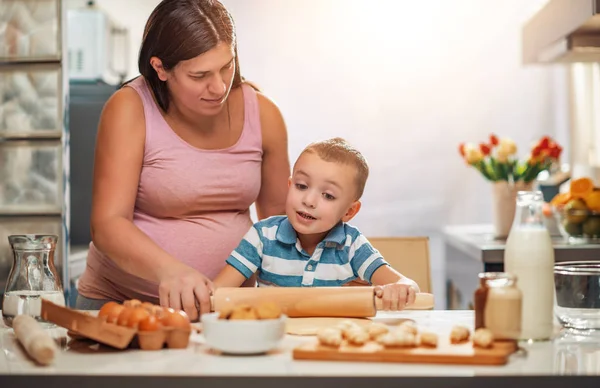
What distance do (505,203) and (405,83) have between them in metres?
1.64

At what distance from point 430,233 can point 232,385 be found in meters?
3.87

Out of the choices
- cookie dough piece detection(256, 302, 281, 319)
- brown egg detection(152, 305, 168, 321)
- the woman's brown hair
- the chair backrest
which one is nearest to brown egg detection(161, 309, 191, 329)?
brown egg detection(152, 305, 168, 321)

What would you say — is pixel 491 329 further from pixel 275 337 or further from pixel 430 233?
pixel 430 233

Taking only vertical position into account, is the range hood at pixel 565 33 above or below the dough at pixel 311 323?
above

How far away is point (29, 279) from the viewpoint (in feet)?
4.49

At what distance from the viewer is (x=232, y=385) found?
976 mm

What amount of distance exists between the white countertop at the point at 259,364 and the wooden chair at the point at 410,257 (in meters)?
0.92

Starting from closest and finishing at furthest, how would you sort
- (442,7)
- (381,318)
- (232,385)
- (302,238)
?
(232,385) < (381,318) < (302,238) < (442,7)

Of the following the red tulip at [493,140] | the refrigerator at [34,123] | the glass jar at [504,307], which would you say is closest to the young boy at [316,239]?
the glass jar at [504,307]

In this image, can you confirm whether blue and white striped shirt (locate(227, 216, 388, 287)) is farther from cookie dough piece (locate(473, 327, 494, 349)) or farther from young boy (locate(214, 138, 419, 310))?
cookie dough piece (locate(473, 327, 494, 349))

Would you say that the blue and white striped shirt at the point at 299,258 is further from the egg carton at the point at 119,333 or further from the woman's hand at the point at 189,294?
the egg carton at the point at 119,333

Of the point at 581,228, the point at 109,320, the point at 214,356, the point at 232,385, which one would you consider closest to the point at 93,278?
the point at 109,320

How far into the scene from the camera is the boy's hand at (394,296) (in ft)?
4.54

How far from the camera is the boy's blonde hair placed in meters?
1.68
